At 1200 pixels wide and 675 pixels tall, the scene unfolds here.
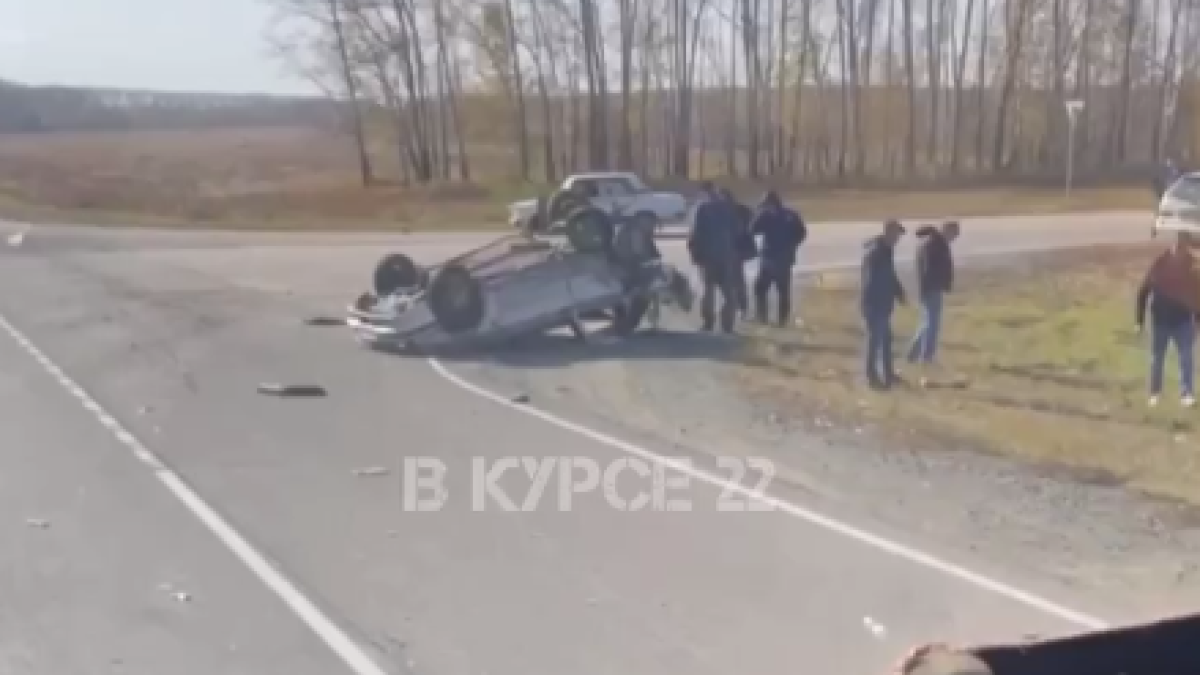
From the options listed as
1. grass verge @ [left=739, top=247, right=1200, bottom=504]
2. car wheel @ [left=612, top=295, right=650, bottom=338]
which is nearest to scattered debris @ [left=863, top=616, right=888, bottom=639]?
grass verge @ [left=739, top=247, right=1200, bottom=504]

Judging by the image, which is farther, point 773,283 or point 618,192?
point 618,192

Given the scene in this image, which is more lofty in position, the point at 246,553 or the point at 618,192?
the point at 246,553

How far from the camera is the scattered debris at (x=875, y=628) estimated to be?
25.5 feet

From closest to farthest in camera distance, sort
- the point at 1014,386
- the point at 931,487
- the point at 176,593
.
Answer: the point at 176,593 < the point at 931,487 < the point at 1014,386

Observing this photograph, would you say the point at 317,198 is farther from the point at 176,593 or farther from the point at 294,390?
the point at 176,593

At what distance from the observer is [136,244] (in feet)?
148

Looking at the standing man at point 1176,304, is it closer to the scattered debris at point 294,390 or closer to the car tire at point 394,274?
the scattered debris at point 294,390

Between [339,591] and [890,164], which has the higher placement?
[339,591]

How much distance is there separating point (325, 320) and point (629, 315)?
4891 mm

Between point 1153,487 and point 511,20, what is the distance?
230ft

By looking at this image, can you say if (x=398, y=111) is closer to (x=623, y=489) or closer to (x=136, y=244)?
(x=136, y=244)

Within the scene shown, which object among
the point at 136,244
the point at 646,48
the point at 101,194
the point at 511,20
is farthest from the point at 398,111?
the point at 136,244

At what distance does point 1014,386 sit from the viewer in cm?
1783

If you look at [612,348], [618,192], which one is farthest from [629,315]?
[618,192]
